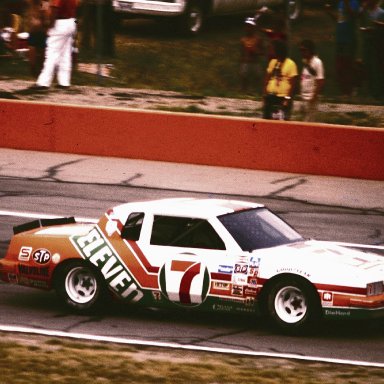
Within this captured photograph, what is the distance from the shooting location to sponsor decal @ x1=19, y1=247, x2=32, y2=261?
38.5 feet

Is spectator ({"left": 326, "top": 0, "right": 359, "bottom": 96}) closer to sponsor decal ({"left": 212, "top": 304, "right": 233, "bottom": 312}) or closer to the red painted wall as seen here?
the red painted wall

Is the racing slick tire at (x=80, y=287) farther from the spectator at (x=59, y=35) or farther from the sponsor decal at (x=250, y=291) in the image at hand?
the spectator at (x=59, y=35)

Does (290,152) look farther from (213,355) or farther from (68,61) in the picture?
(213,355)

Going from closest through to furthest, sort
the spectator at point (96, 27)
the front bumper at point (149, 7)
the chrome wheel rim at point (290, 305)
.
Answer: the chrome wheel rim at point (290, 305), the spectator at point (96, 27), the front bumper at point (149, 7)

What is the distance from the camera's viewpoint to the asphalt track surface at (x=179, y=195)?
35.2ft

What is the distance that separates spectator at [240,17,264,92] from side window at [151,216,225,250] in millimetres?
11316

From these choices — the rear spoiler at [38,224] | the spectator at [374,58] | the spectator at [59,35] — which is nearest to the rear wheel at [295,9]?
the spectator at [374,58]

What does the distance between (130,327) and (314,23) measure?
65.0 ft

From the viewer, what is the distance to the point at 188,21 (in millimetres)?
26672

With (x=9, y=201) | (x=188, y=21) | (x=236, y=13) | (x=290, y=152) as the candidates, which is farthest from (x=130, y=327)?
(x=236, y=13)

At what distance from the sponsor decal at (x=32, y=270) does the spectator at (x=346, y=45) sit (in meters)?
10.9

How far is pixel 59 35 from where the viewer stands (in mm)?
20688

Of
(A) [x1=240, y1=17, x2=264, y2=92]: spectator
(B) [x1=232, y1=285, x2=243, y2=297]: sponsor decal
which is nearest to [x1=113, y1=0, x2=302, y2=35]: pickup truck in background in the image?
(A) [x1=240, y1=17, x2=264, y2=92]: spectator

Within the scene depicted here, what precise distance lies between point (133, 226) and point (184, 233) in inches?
20.6
